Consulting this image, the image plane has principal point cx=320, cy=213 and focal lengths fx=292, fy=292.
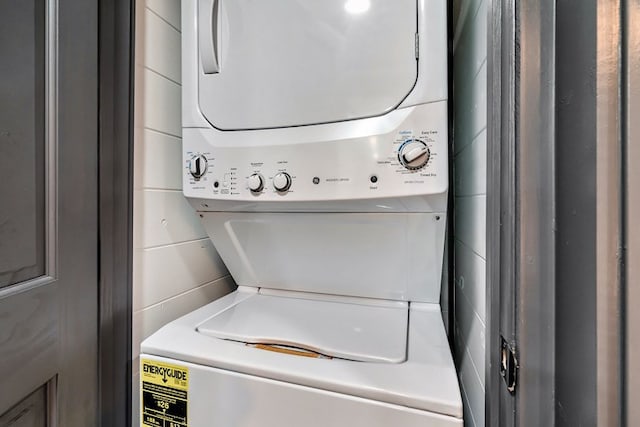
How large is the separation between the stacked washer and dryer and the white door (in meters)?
0.28

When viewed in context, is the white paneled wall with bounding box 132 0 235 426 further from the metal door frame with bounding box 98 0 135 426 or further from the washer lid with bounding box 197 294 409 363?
the washer lid with bounding box 197 294 409 363


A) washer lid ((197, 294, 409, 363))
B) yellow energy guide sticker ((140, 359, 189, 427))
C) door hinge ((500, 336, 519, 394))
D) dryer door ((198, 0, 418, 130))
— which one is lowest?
yellow energy guide sticker ((140, 359, 189, 427))

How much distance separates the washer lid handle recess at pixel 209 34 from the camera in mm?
1019

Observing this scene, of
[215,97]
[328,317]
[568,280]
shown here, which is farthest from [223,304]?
[568,280]

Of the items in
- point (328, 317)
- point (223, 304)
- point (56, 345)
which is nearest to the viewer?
point (56, 345)

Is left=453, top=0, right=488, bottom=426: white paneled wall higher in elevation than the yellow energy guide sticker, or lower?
higher

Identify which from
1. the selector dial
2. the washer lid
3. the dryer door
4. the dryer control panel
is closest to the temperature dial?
the dryer control panel

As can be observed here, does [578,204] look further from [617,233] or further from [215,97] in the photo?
[215,97]

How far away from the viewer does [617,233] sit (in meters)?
0.35

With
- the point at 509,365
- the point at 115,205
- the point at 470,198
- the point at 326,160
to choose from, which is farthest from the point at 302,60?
the point at 509,365

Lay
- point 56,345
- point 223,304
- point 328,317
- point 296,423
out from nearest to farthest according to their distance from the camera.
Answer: point 296,423 → point 56,345 → point 328,317 → point 223,304

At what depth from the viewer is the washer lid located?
797 millimetres

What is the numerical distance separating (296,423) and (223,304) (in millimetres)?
617

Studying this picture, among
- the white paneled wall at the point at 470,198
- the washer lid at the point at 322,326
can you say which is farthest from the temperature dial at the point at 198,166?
the white paneled wall at the point at 470,198
